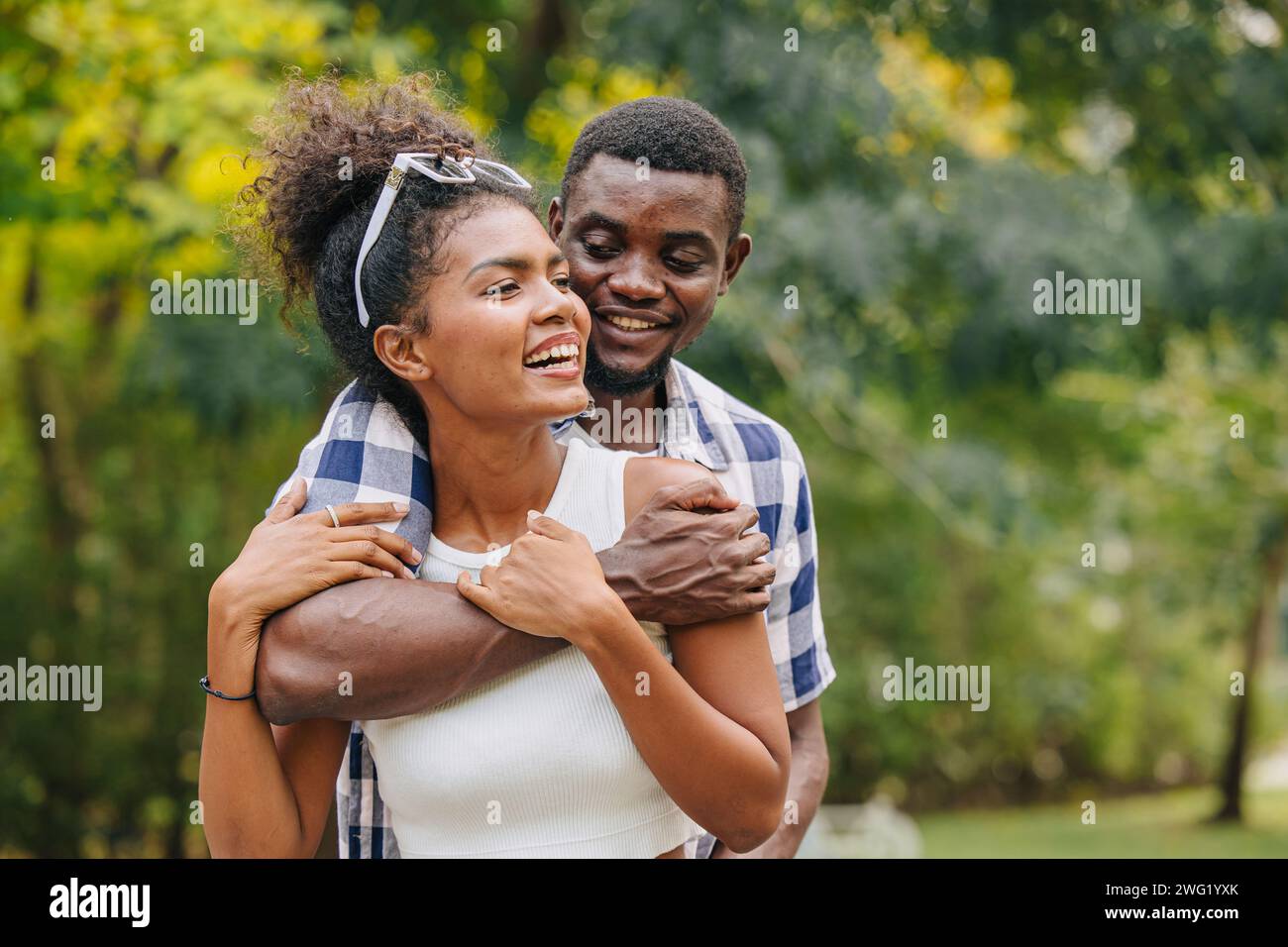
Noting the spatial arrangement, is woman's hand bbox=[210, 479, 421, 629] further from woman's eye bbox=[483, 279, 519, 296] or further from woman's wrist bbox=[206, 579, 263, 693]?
woman's eye bbox=[483, 279, 519, 296]

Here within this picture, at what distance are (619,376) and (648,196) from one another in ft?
1.16

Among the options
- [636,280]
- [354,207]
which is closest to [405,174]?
[354,207]

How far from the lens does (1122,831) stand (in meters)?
12.8

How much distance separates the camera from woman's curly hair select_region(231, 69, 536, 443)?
2.27 meters

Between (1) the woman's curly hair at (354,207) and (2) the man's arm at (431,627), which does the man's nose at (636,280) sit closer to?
(1) the woman's curly hair at (354,207)

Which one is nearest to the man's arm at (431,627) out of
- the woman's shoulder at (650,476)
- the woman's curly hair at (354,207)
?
the woman's shoulder at (650,476)

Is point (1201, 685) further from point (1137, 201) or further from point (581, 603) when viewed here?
point (581, 603)

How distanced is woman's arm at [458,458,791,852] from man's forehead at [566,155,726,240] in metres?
0.57

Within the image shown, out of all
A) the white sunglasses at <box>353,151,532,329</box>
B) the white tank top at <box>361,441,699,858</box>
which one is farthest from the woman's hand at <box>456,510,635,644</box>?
the white sunglasses at <box>353,151,532,329</box>

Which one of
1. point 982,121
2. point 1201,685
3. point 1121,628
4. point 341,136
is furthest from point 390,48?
point 1201,685

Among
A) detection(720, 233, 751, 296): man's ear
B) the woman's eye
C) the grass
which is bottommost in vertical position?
the grass
